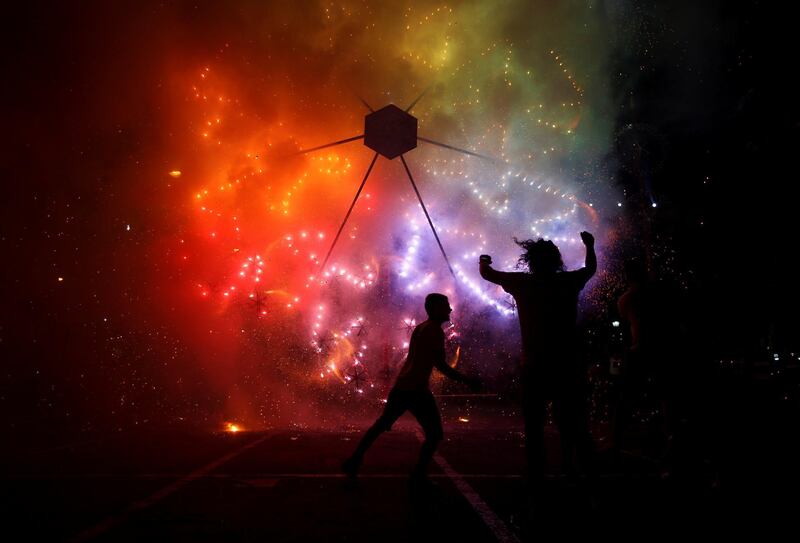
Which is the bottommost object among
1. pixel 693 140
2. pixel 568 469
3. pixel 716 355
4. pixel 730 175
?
pixel 568 469

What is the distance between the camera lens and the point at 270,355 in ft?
39.8

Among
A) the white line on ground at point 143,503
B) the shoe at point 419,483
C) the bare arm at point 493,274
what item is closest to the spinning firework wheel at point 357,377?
the white line on ground at point 143,503

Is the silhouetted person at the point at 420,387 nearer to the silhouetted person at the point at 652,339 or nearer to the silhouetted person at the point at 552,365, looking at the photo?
the silhouetted person at the point at 552,365

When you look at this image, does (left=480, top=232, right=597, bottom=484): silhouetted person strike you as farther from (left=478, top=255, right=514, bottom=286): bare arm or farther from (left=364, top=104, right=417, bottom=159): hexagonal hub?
(left=364, top=104, right=417, bottom=159): hexagonal hub

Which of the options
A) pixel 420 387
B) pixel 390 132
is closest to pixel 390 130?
pixel 390 132

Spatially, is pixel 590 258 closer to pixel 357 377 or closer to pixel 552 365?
pixel 552 365

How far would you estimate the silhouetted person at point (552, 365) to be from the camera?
127 inches

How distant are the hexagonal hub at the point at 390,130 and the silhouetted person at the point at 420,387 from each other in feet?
20.0

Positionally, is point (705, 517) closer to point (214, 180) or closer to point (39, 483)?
point (39, 483)

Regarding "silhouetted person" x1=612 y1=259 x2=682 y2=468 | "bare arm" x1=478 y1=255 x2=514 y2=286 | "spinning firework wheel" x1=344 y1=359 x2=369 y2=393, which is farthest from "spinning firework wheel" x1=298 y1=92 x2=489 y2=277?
"bare arm" x1=478 y1=255 x2=514 y2=286

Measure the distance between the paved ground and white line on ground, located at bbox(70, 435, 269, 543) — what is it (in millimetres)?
11

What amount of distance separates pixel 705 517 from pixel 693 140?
776 centimetres

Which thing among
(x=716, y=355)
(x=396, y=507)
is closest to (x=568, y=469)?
(x=396, y=507)

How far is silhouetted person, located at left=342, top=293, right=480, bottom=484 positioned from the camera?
414 cm
